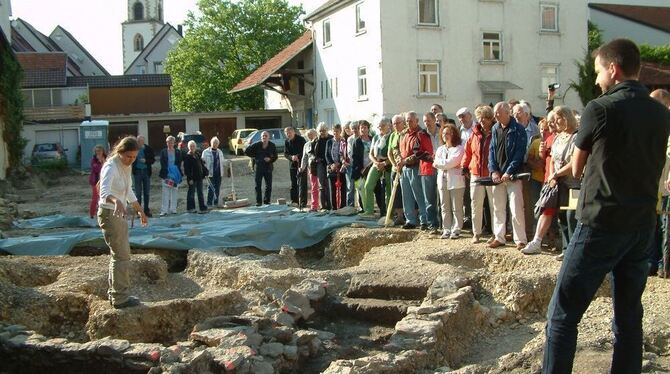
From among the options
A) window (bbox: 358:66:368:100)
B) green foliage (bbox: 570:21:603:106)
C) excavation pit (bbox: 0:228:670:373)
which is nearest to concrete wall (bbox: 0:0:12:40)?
window (bbox: 358:66:368:100)

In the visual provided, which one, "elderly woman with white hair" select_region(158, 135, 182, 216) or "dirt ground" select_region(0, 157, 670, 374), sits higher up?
"elderly woman with white hair" select_region(158, 135, 182, 216)

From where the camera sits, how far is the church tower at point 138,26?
93.4 m

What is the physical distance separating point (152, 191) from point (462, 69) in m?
14.0

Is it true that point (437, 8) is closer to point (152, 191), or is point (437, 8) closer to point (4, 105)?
point (152, 191)

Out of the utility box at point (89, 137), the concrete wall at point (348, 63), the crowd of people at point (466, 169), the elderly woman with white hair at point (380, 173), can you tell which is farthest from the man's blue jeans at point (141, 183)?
the utility box at point (89, 137)

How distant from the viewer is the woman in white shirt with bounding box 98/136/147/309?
8.29m

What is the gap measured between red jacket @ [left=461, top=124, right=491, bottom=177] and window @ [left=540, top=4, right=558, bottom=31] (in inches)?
983

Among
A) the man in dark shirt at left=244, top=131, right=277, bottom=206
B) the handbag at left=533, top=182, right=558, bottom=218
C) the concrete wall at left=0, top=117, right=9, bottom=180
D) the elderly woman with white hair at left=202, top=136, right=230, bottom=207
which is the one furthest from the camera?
the concrete wall at left=0, top=117, right=9, bottom=180

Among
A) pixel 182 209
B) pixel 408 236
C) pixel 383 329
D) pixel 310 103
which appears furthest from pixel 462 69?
pixel 383 329

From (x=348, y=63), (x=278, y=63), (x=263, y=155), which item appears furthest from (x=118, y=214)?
(x=278, y=63)

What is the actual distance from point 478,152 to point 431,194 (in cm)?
164

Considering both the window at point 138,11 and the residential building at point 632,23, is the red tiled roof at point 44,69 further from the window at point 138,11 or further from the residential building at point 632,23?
the window at point 138,11

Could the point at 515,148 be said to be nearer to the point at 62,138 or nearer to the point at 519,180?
the point at 519,180

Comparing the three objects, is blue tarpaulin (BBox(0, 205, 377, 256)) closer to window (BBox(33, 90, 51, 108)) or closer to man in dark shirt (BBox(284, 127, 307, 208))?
man in dark shirt (BBox(284, 127, 307, 208))
